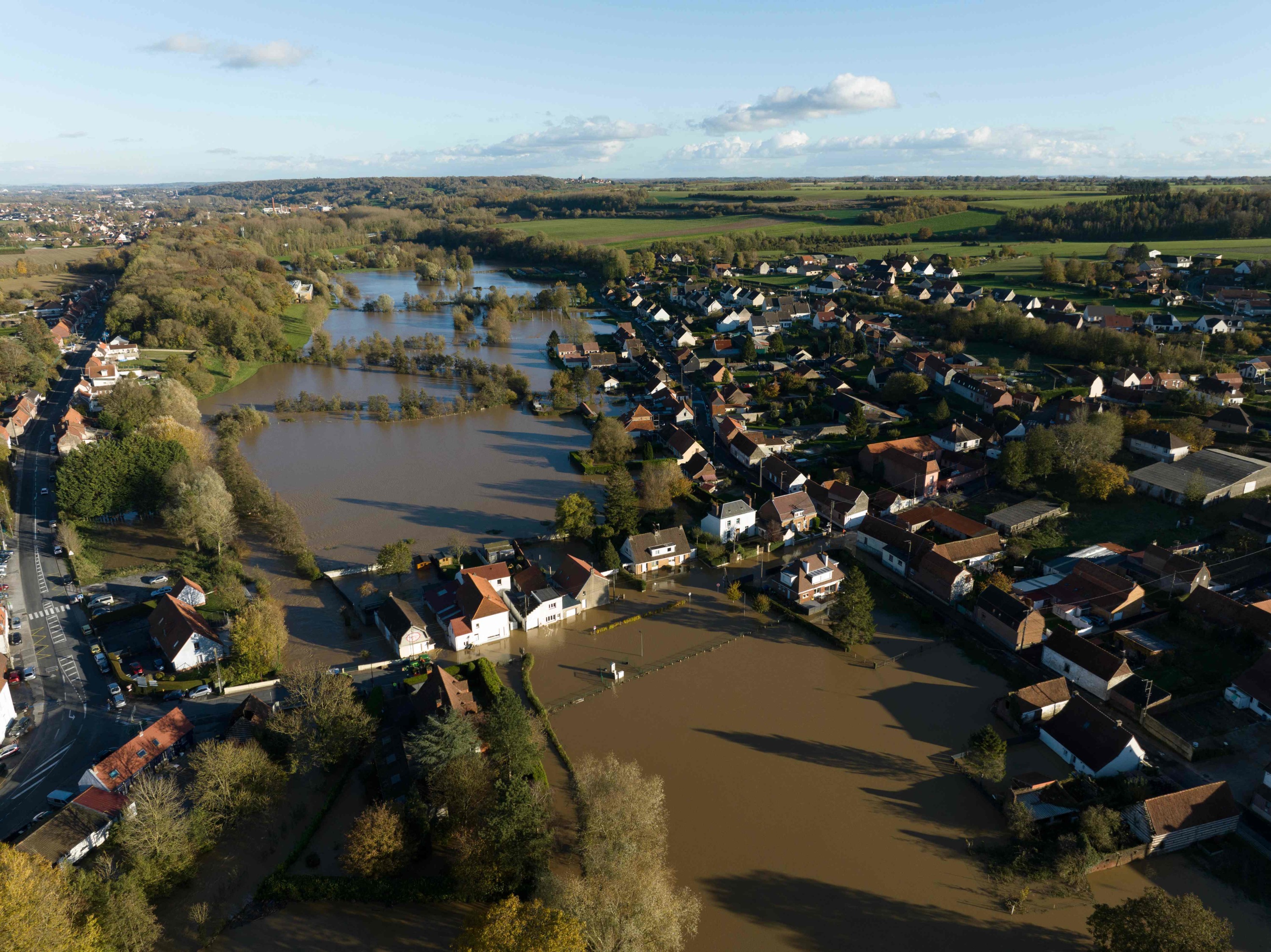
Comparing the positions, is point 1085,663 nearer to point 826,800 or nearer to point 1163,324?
point 826,800

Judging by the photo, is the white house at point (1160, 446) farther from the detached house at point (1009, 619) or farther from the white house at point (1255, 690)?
the detached house at point (1009, 619)

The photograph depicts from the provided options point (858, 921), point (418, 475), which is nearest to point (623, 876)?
point (858, 921)

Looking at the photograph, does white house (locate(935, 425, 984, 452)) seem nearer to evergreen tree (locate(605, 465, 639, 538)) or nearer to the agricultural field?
evergreen tree (locate(605, 465, 639, 538))

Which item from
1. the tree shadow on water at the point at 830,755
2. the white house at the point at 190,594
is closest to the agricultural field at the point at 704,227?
the white house at the point at 190,594

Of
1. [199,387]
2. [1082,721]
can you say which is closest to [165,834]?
[1082,721]

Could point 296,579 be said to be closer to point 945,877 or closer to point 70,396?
point 945,877

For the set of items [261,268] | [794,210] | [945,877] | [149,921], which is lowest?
[945,877]
